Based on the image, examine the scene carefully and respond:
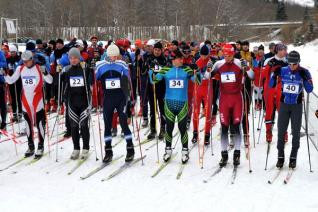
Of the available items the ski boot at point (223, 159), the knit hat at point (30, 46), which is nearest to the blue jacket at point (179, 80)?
the ski boot at point (223, 159)

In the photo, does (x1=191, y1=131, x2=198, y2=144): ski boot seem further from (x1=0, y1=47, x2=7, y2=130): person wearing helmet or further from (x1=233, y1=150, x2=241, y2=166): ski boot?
(x1=0, y1=47, x2=7, y2=130): person wearing helmet

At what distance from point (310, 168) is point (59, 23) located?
156 feet

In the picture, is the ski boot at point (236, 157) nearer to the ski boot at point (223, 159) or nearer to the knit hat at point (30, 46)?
the ski boot at point (223, 159)

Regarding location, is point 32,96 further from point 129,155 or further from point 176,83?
point 176,83

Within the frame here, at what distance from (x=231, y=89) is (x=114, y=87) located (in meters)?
1.94

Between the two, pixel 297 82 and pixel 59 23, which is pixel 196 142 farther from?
pixel 59 23

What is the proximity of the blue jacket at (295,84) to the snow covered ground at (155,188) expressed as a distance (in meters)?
1.17

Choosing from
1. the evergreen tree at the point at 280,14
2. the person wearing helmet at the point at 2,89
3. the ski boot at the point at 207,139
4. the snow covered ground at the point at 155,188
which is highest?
the evergreen tree at the point at 280,14

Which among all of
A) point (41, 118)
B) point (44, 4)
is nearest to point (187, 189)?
point (41, 118)

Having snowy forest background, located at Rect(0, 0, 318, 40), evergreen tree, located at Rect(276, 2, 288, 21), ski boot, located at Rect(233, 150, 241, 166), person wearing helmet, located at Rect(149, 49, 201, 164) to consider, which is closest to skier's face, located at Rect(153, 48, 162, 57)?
person wearing helmet, located at Rect(149, 49, 201, 164)

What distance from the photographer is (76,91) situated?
7.14 meters

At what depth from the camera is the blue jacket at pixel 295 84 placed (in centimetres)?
631

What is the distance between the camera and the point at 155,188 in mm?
5945

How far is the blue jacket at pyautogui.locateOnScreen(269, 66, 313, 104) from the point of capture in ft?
20.7
